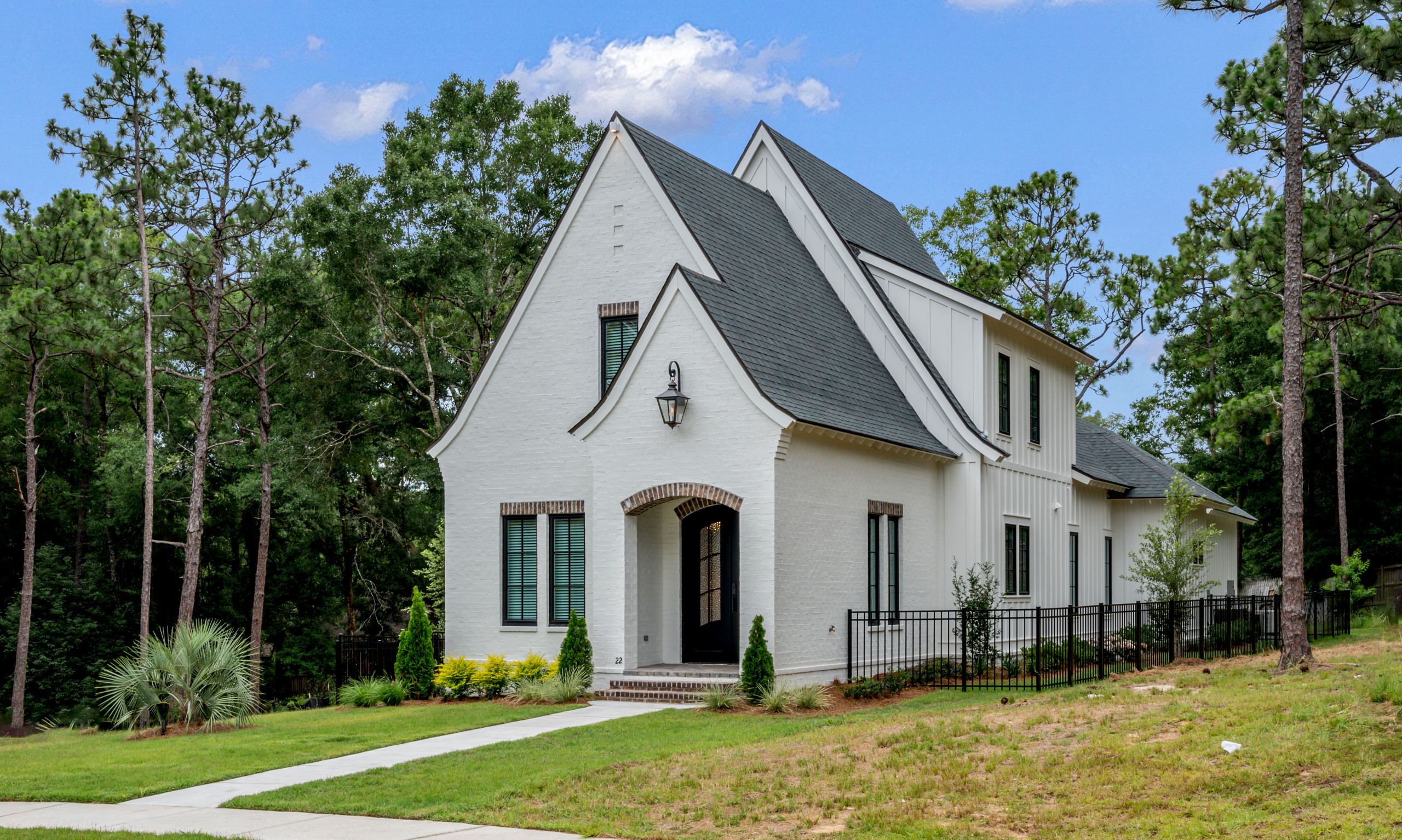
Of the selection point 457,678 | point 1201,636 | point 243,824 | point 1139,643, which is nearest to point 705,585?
point 457,678

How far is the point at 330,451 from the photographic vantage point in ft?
101

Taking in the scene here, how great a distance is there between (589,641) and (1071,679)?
7297mm

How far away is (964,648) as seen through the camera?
715 inches

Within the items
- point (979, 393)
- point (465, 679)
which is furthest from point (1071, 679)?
point (465, 679)

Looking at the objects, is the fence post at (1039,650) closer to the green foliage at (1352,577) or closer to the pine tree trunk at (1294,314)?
the pine tree trunk at (1294,314)

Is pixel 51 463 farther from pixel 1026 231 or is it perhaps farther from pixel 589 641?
pixel 1026 231

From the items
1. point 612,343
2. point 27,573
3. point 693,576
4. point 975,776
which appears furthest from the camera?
point 27,573

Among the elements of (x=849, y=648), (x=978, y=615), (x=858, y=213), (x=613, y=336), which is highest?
(x=858, y=213)

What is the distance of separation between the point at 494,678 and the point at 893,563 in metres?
6.93

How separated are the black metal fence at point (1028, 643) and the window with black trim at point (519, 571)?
221 inches

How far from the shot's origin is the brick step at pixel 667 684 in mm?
17750

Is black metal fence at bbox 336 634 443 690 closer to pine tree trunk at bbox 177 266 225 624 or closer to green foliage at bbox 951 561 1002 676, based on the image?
green foliage at bbox 951 561 1002 676

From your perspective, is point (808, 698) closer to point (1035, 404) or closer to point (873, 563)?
point (873, 563)

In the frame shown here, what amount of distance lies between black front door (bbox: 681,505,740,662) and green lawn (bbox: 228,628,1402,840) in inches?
223
